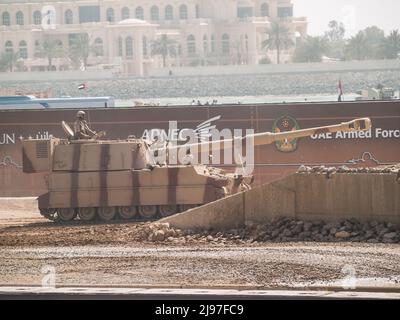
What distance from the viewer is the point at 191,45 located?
114 metres

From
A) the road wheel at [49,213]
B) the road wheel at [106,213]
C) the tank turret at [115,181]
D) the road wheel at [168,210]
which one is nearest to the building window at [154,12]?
the tank turret at [115,181]

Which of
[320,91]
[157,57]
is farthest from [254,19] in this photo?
[320,91]

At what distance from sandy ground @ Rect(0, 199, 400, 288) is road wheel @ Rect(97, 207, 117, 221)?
5.68m

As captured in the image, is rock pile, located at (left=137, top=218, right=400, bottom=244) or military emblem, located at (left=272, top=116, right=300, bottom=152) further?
military emblem, located at (left=272, top=116, right=300, bottom=152)

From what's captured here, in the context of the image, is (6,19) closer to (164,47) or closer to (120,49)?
(120,49)

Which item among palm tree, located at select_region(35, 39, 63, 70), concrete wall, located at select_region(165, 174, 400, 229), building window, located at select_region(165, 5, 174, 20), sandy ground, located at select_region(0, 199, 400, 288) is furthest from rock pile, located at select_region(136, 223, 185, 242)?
building window, located at select_region(165, 5, 174, 20)

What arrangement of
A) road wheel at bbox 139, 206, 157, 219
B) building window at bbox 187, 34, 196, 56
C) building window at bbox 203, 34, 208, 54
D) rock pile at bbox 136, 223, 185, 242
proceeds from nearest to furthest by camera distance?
rock pile at bbox 136, 223, 185, 242
road wheel at bbox 139, 206, 157, 219
building window at bbox 203, 34, 208, 54
building window at bbox 187, 34, 196, 56

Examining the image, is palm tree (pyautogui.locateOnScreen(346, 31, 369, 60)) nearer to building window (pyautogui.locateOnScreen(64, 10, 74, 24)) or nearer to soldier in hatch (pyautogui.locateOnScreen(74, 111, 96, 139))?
building window (pyautogui.locateOnScreen(64, 10, 74, 24))

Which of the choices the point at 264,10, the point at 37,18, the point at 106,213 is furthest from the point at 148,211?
the point at 264,10

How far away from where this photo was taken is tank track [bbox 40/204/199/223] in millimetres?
29438

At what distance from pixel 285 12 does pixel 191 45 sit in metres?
14.1
